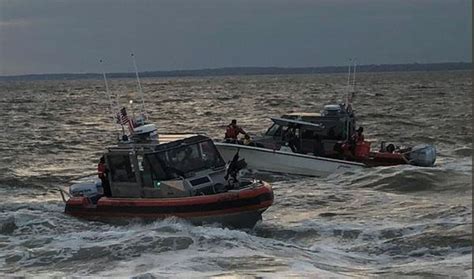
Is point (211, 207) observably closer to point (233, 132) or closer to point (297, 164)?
point (297, 164)

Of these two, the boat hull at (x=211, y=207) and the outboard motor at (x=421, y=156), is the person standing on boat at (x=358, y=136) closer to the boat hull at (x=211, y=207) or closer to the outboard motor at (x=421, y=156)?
the outboard motor at (x=421, y=156)

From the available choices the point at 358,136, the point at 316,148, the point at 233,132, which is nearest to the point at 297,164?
the point at 316,148

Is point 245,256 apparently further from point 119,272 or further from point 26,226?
point 26,226

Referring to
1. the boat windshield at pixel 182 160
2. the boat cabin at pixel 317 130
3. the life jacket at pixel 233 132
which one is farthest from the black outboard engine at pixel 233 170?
the life jacket at pixel 233 132

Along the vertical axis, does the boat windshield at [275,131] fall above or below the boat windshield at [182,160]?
below

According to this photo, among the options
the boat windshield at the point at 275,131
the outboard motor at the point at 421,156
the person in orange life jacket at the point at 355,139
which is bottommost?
the outboard motor at the point at 421,156

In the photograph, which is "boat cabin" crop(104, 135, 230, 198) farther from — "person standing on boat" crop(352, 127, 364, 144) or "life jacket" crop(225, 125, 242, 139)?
"person standing on boat" crop(352, 127, 364, 144)

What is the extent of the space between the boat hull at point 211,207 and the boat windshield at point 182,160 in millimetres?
673

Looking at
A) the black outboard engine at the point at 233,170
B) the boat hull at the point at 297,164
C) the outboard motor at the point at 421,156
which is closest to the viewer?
the black outboard engine at the point at 233,170

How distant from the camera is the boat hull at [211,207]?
15125mm

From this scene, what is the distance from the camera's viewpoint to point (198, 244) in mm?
14070

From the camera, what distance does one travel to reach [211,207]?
1513cm

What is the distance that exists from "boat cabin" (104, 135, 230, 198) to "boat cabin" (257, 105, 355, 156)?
756cm

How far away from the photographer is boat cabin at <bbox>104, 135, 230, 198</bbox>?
15.7 metres
